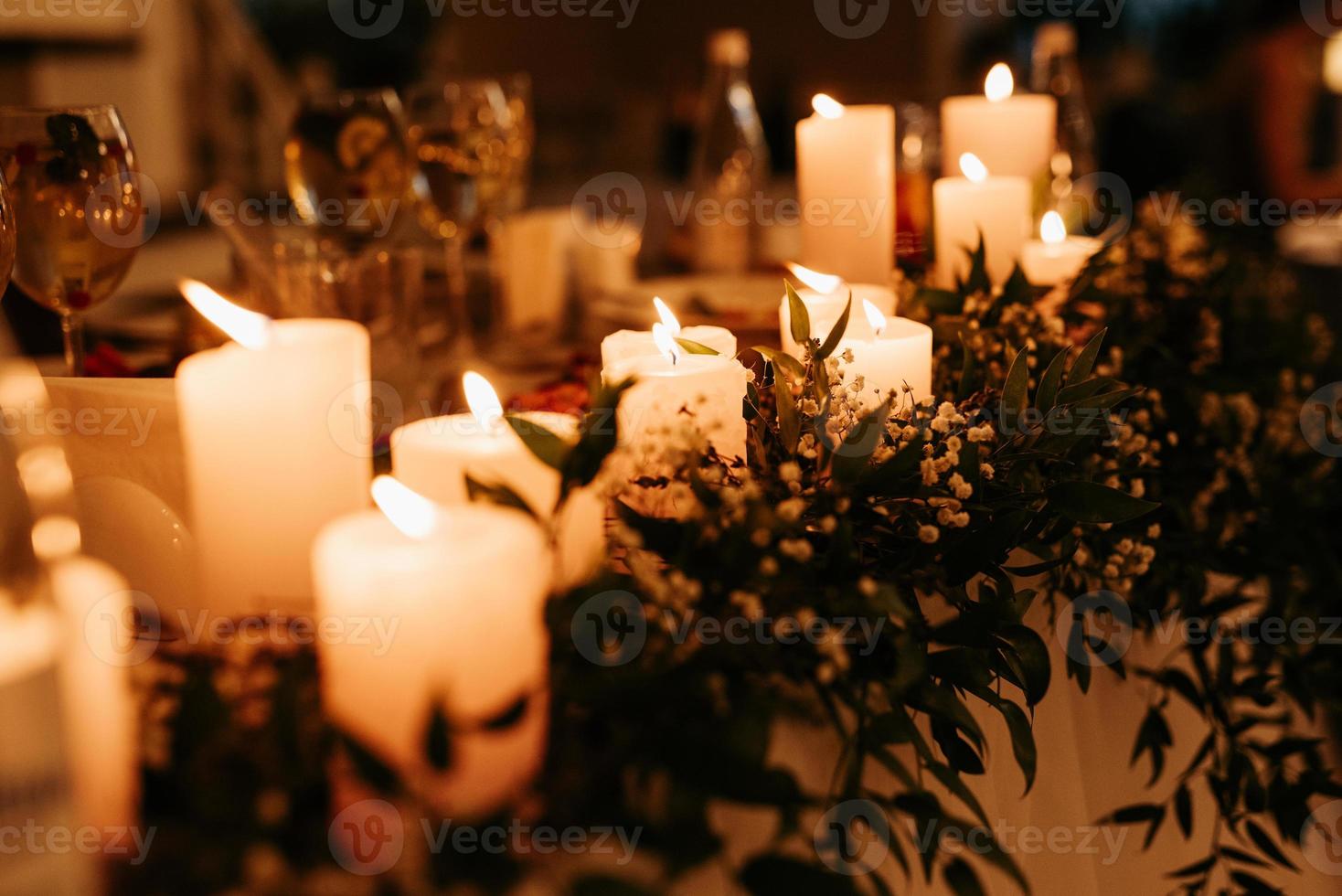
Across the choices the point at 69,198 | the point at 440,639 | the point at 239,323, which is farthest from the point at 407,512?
the point at 69,198

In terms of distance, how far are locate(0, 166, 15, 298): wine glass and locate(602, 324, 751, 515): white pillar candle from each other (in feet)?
1.25

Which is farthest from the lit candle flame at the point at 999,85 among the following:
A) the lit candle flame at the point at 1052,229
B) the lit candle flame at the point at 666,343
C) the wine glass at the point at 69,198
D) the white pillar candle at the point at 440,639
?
the white pillar candle at the point at 440,639

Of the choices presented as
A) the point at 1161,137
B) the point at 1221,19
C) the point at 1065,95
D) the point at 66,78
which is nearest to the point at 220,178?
the point at 66,78

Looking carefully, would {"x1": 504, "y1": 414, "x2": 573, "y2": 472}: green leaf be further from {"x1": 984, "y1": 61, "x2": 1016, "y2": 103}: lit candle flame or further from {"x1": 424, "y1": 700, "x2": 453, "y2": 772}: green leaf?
{"x1": 984, "y1": 61, "x2": 1016, "y2": 103}: lit candle flame

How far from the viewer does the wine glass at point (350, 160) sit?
4.02 feet

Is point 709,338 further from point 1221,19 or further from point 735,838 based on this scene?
point 1221,19

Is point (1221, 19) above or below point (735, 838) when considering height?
above

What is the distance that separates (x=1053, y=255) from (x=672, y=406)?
0.51 m

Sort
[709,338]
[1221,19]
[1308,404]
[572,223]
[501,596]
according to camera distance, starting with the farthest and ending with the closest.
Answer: [1221,19] → [572,223] → [1308,404] → [709,338] → [501,596]

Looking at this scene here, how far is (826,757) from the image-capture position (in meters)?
0.66

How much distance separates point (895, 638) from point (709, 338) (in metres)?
0.24

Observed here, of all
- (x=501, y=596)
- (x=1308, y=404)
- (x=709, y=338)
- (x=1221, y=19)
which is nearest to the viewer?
(x=501, y=596)

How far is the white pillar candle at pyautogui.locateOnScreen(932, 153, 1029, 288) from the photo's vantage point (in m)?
0.99

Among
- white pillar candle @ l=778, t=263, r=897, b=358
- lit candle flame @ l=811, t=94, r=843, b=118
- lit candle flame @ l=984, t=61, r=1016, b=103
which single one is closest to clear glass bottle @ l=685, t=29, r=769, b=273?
lit candle flame @ l=984, t=61, r=1016, b=103
